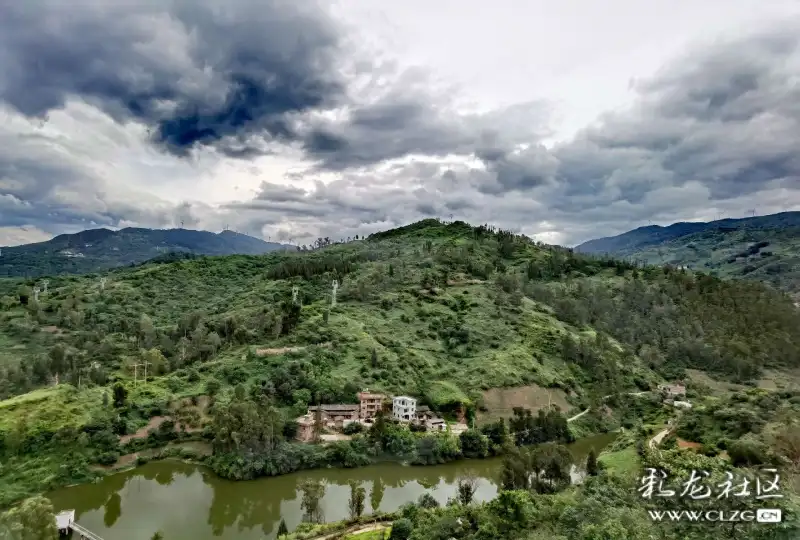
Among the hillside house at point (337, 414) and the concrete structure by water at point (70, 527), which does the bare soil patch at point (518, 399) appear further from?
the concrete structure by water at point (70, 527)

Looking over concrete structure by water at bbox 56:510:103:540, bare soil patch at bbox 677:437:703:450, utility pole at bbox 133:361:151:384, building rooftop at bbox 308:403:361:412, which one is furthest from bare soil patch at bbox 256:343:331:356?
bare soil patch at bbox 677:437:703:450

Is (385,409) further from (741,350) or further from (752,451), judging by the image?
(741,350)

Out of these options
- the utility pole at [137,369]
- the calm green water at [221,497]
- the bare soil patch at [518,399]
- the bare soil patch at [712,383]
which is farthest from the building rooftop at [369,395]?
the bare soil patch at [712,383]

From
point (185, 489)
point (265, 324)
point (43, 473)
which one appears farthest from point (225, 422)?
point (265, 324)

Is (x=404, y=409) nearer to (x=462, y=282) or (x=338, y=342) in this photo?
(x=338, y=342)

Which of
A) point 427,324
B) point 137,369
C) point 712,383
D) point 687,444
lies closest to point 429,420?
point 687,444

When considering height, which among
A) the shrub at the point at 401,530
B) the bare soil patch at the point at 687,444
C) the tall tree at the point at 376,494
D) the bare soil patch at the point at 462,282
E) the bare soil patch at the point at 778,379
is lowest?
the tall tree at the point at 376,494
